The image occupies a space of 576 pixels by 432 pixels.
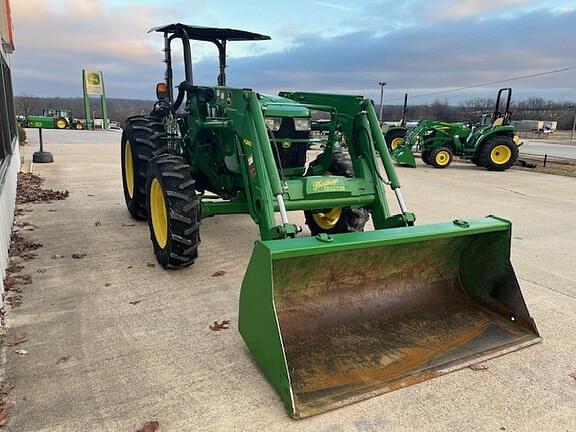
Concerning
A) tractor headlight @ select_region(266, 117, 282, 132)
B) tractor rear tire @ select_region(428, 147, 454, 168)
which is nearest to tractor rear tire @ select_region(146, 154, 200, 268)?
tractor headlight @ select_region(266, 117, 282, 132)

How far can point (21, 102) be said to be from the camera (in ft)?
219

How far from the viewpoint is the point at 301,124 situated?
4.45 m

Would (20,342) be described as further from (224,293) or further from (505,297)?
(505,297)

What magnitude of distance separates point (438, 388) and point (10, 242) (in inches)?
186

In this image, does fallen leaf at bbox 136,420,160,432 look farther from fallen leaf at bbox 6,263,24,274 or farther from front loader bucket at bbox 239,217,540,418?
fallen leaf at bbox 6,263,24,274

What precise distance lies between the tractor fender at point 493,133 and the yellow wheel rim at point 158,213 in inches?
464

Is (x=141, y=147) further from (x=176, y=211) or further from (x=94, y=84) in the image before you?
(x=94, y=84)

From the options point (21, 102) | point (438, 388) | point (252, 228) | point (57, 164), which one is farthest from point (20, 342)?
point (21, 102)

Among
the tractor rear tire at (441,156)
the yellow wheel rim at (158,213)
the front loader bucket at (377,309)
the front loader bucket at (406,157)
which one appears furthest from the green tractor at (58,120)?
the front loader bucket at (377,309)

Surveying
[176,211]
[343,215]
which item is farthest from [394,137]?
[176,211]

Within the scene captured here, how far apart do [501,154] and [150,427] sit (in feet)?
45.8

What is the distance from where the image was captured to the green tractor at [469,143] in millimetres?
13734

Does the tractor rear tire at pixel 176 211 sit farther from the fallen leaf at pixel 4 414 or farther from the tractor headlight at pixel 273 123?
the fallen leaf at pixel 4 414

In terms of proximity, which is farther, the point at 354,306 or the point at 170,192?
the point at 170,192
